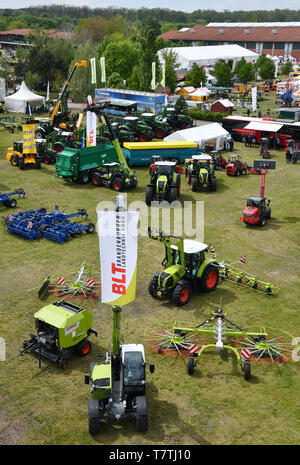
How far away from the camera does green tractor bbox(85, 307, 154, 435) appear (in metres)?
10.0

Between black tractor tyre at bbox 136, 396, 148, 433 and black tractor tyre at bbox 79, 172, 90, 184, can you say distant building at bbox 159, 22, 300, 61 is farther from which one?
black tractor tyre at bbox 136, 396, 148, 433

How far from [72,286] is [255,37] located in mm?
105036

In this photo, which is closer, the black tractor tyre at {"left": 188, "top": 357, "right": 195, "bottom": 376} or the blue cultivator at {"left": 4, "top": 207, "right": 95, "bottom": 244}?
the black tractor tyre at {"left": 188, "top": 357, "right": 195, "bottom": 376}

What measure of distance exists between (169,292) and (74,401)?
5.31 m

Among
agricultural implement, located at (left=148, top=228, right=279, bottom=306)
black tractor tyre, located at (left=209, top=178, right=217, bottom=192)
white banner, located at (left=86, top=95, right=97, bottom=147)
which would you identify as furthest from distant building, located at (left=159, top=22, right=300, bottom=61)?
agricultural implement, located at (left=148, top=228, right=279, bottom=306)

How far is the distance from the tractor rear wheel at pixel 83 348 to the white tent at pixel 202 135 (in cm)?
2321

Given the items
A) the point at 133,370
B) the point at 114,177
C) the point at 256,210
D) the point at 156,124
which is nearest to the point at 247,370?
the point at 133,370

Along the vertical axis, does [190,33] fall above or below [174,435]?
above

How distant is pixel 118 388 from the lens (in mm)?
10750

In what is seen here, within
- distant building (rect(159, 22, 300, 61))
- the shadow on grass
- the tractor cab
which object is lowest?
the shadow on grass

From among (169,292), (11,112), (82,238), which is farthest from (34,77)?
(169,292)

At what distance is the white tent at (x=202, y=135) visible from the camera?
3378 centimetres

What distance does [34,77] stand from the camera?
64.4 metres
